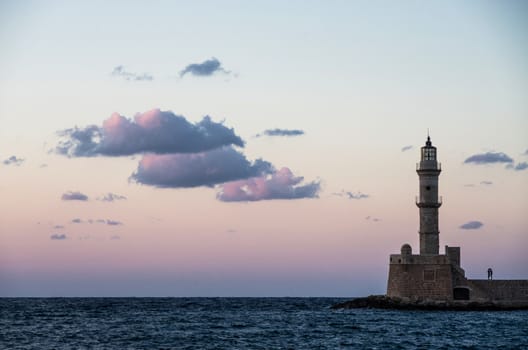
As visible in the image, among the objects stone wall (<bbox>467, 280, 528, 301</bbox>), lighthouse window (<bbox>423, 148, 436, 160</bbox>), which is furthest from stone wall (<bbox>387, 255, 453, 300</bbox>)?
lighthouse window (<bbox>423, 148, 436, 160</bbox>)

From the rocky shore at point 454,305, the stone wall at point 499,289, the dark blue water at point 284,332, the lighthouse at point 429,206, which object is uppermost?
the lighthouse at point 429,206

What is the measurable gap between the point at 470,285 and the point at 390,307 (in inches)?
307

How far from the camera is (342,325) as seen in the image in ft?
222

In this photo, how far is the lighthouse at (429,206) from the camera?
80250mm

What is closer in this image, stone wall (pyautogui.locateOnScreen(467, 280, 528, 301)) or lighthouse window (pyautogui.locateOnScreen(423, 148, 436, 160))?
stone wall (pyautogui.locateOnScreen(467, 280, 528, 301))

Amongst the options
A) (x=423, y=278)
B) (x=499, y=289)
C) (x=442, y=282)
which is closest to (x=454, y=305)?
(x=442, y=282)

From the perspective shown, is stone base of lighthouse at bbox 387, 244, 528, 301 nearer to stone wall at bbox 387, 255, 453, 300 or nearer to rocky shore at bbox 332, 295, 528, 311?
stone wall at bbox 387, 255, 453, 300

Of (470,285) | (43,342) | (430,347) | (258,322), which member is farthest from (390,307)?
(43,342)

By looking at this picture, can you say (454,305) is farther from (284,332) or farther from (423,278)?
(284,332)

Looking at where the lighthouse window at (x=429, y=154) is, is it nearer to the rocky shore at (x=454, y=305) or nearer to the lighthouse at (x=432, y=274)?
the lighthouse at (x=432, y=274)

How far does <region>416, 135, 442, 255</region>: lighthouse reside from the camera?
80.2 metres

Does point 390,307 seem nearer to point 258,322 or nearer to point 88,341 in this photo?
point 258,322

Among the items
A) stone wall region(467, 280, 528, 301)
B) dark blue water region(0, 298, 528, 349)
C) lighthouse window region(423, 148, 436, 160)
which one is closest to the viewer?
dark blue water region(0, 298, 528, 349)

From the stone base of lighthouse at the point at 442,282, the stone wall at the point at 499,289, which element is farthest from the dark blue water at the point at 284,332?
the stone base of lighthouse at the point at 442,282
